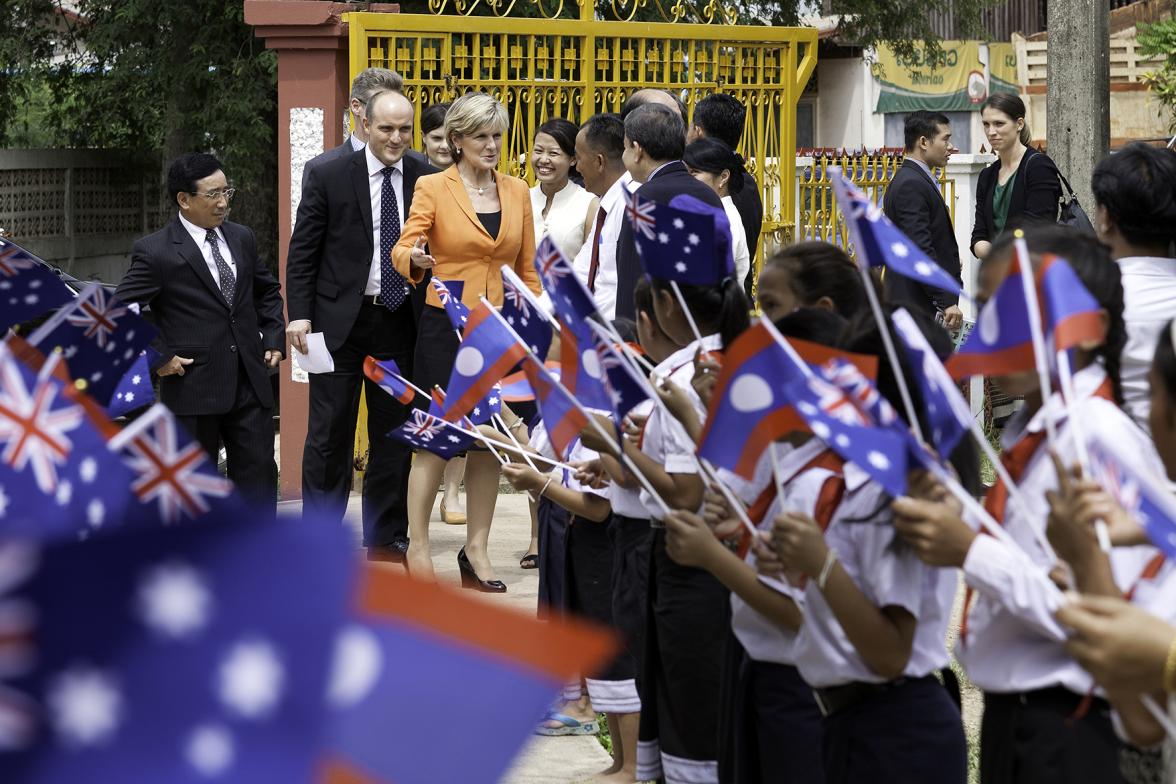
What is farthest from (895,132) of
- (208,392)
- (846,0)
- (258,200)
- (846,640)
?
(846,640)

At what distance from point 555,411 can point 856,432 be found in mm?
1374

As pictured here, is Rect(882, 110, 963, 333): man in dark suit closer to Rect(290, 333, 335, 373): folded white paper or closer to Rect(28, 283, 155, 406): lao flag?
Rect(290, 333, 335, 373): folded white paper

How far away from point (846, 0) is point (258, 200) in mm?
8288

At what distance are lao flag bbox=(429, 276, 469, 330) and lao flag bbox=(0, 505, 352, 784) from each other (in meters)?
3.95

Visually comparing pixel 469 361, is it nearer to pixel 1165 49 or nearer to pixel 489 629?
pixel 489 629

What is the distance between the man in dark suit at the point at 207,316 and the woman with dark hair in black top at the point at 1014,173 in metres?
3.74

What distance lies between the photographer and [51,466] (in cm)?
205

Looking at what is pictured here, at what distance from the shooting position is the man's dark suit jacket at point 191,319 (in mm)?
6930

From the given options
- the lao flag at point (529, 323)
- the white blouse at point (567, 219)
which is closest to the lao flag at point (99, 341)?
the lao flag at point (529, 323)

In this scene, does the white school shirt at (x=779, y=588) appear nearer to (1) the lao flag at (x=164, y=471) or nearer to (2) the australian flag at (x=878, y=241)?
(2) the australian flag at (x=878, y=241)

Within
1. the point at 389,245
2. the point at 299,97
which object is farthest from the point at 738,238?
the point at 299,97

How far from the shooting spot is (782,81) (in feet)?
33.9

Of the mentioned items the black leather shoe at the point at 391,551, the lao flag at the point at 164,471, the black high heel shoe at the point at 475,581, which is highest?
the lao flag at the point at 164,471

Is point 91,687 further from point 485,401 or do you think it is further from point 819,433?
point 485,401
